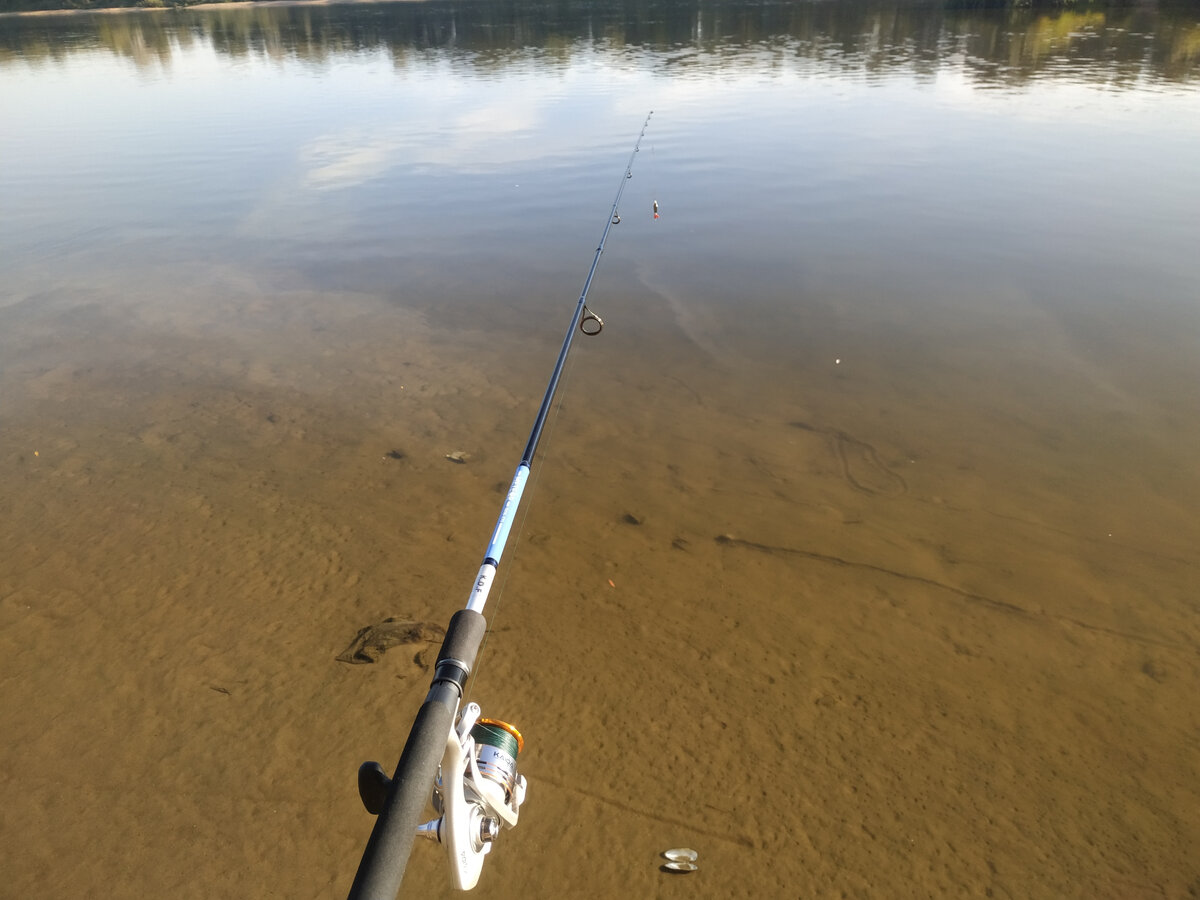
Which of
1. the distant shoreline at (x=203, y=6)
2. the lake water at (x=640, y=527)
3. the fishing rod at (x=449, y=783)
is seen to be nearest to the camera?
the fishing rod at (x=449, y=783)

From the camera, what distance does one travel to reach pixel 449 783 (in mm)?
1612

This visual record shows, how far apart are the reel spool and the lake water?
0.91m

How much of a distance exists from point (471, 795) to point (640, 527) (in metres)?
2.51

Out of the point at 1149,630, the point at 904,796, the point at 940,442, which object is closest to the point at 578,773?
the point at 904,796

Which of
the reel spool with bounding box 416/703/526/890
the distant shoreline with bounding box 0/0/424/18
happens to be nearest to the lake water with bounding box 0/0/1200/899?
the reel spool with bounding box 416/703/526/890

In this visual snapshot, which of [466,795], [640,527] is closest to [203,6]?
[640,527]

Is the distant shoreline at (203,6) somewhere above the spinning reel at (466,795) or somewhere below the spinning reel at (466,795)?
above

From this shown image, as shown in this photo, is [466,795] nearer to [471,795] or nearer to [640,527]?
[471,795]

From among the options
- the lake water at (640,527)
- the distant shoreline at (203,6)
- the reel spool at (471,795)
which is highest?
the distant shoreline at (203,6)

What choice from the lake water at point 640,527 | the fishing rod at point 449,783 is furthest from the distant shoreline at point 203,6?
the fishing rod at point 449,783

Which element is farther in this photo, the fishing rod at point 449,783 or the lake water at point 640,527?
the lake water at point 640,527

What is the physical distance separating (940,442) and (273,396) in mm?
4495

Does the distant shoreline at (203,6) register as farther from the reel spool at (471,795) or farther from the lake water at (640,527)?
the reel spool at (471,795)

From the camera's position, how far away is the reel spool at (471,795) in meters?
1.60
